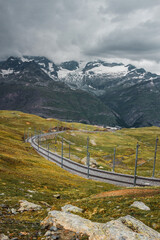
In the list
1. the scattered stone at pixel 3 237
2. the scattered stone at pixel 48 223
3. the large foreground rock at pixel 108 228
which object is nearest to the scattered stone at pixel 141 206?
the large foreground rock at pixel 108 228

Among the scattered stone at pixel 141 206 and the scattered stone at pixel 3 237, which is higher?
the scattered stone at pixel 3 237

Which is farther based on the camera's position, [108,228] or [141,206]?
[141,206]

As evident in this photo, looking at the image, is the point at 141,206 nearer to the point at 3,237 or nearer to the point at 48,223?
the point at 48,223

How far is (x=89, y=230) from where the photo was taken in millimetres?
11500

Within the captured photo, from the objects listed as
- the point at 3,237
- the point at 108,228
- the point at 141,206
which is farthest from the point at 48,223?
the point at 141,206

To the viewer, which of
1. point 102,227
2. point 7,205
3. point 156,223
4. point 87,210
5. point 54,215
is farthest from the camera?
point 87,210

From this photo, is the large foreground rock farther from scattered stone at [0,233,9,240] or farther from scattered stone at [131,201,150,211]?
scattered stone at [131,201,150,211]

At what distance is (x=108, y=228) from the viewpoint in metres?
11.5

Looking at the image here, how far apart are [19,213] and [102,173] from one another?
7293 centimetres

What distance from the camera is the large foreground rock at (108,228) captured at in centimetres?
1090

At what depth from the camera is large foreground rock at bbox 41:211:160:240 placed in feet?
35.8

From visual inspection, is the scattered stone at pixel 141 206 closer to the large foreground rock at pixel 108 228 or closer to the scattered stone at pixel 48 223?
the large foreground rock at pixel 108 228

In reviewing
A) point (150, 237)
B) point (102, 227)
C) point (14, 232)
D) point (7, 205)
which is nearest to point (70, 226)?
point (102, 227)

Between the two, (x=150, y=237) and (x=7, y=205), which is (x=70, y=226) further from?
(x=7, y=205)
